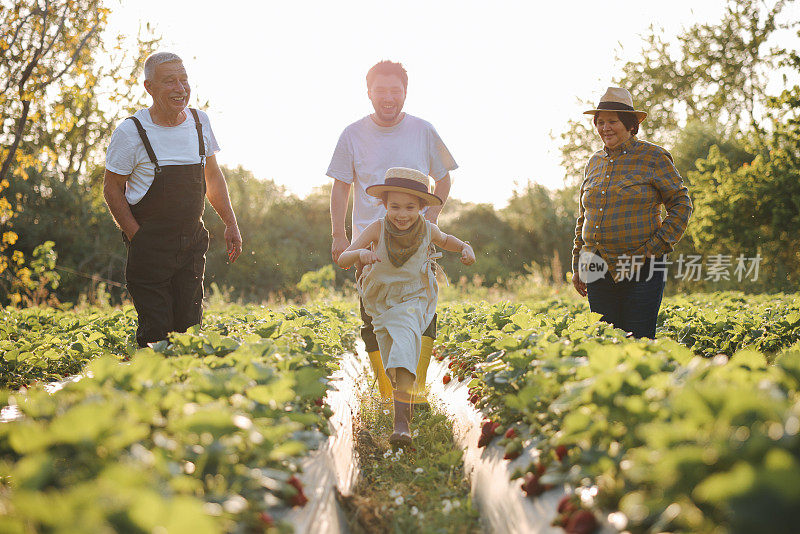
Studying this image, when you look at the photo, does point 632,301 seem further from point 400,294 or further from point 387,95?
point 387,95

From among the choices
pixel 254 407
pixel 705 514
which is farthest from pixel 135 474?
pixel 705 514

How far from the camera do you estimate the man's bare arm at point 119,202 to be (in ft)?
13.4

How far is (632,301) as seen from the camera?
14.0ft

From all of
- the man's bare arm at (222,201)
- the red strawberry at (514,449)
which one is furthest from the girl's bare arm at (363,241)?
the red strawberry at (514,449)

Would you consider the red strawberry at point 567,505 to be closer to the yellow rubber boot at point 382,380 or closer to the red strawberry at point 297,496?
the red strawberry at point 297,496

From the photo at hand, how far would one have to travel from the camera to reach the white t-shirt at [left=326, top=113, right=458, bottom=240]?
4625 millimetres

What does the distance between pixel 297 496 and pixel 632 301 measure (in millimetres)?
2935

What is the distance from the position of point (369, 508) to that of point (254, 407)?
84cm

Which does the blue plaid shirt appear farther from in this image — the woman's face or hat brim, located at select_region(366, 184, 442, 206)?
hat brim, located at select_region(366, 184, 442, 206)

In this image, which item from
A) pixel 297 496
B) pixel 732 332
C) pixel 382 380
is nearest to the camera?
pixel 297 496

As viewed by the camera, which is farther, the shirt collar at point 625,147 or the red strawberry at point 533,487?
the shirt collar at point 625,147

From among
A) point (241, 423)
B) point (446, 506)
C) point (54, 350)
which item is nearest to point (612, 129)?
point (446, 506)

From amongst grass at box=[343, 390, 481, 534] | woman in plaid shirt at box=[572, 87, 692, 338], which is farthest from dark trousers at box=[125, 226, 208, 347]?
woman in plaid shirt at box=[572, 87, 692, 338]

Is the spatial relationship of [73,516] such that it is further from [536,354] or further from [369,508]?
[536,354]
